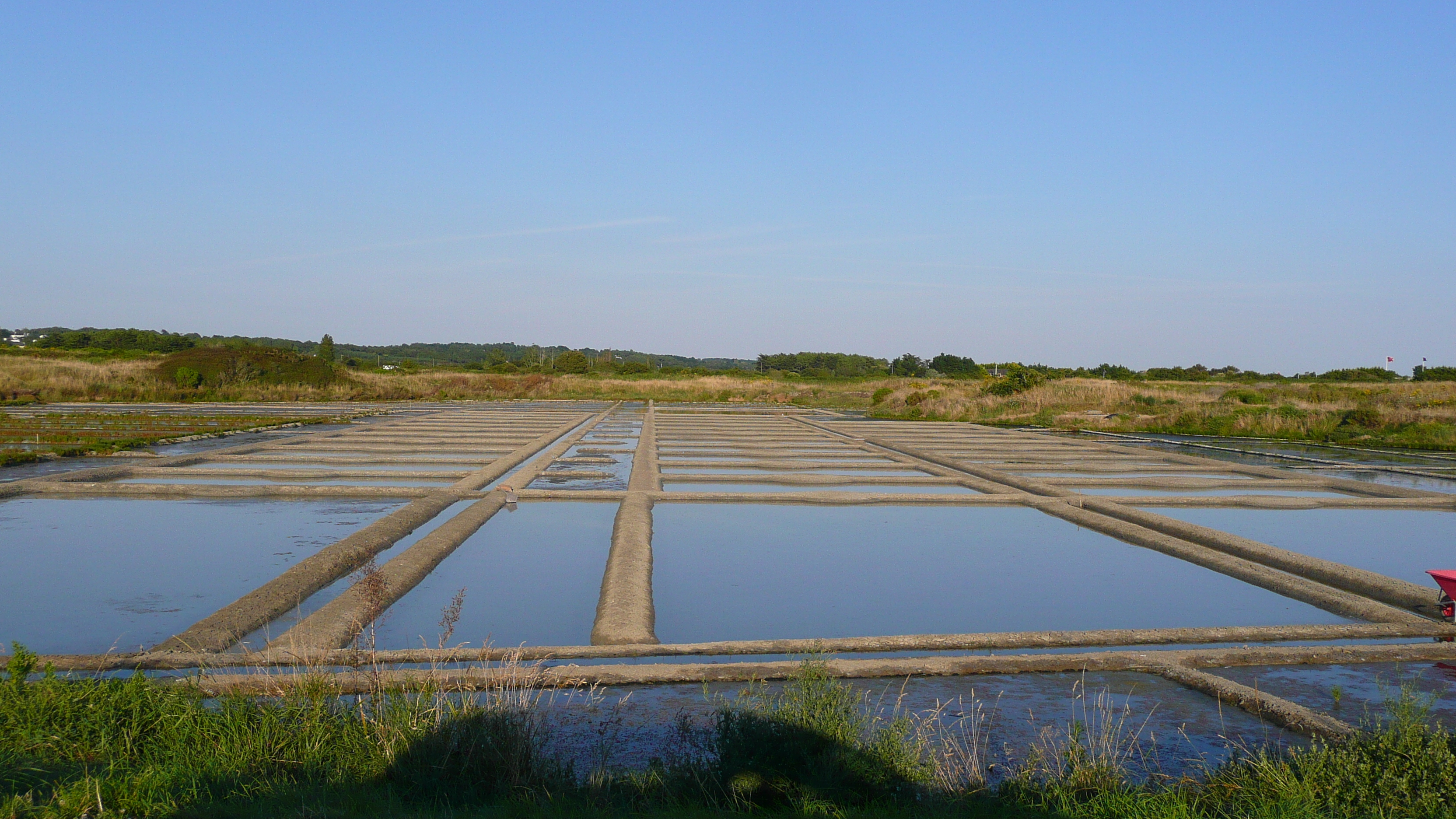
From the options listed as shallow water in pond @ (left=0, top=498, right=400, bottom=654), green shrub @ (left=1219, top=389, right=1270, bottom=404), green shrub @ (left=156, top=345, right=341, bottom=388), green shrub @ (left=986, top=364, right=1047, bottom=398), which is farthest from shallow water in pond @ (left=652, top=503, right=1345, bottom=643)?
green shrub @ (left=156, top=345, right=341, bottom=388)

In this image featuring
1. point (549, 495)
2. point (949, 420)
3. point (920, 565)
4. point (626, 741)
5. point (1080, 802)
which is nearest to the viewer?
point (1080, 802)

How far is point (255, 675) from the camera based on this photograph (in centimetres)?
379

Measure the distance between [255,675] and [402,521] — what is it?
4464mm

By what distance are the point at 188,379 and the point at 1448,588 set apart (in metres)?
38.9

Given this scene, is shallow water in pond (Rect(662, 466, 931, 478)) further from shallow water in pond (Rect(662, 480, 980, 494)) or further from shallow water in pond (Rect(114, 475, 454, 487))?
shallow water in pond (Rect(114, 475, 454, 487))

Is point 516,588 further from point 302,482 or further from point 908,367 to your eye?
point 908,367

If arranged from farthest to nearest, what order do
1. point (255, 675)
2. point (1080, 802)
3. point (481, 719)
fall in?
point (255, 675) < point (481, 719) < point (1080, 802)

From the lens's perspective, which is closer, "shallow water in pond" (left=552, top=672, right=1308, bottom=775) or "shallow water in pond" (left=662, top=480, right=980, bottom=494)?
"shallow water in pond" (left=552, top=672, right=1308, bottom=775)

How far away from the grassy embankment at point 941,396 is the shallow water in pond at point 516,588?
754 inches

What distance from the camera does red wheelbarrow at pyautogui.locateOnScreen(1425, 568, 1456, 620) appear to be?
523cm

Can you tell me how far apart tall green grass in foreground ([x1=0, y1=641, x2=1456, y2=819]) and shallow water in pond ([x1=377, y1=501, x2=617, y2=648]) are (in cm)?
93

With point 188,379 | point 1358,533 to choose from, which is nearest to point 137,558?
point 1358,533

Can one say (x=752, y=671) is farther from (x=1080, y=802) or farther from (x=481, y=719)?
(x=1080, y=802)

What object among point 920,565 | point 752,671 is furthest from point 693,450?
point 752,671
